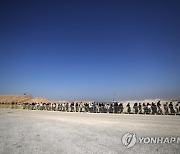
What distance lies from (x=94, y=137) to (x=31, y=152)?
3.49m

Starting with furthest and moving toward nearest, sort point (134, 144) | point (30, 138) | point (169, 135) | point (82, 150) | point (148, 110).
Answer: point (148, 110) → point (30, 138) → point (169, 135) → point (134, 144) → point (82, 150)

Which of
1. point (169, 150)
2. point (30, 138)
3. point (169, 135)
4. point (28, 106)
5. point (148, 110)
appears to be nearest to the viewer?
point (169, 150)

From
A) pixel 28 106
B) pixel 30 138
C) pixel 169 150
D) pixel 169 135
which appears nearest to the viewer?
pixel 169 150

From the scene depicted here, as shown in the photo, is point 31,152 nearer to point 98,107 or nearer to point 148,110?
point 148,110

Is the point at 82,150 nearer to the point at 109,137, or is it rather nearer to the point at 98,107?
the point at 109,137

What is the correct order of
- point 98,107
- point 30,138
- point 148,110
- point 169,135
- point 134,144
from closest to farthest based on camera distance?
point 134,144 → point 169,135 → point 30,138 → point 148,110 → point 98,107

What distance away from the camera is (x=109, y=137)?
1048cm

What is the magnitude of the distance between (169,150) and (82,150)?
338cm

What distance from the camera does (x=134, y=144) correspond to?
9.02m

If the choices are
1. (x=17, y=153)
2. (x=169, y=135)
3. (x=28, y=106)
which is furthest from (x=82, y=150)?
(x=28, y=106)

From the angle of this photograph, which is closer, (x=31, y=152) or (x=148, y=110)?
(x=31, y=152)

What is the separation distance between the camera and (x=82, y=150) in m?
8.38

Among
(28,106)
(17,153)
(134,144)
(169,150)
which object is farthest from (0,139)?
(28,106)

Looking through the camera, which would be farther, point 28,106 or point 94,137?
point 28,106
